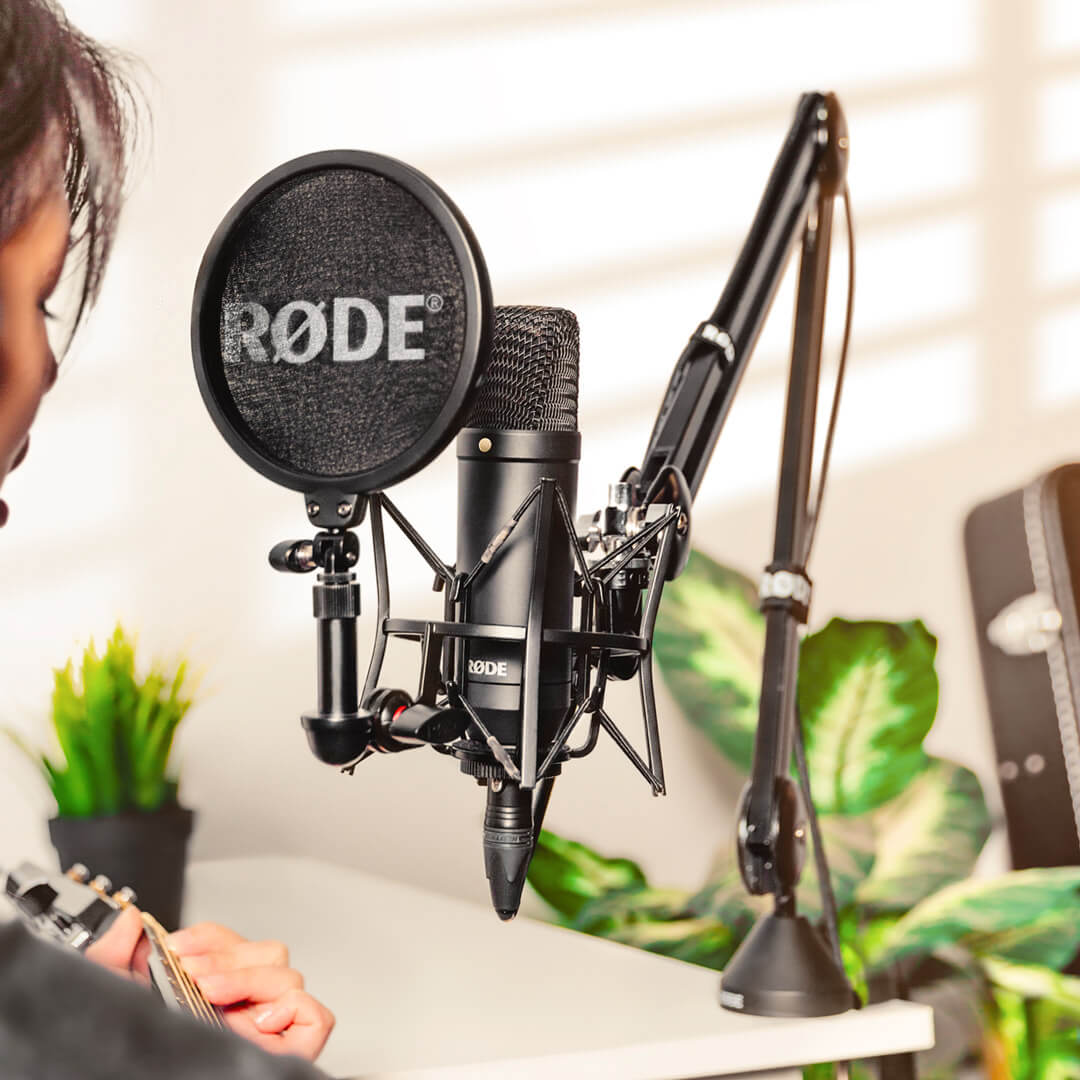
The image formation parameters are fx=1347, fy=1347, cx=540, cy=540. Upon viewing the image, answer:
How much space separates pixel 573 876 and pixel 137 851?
1.16 feet

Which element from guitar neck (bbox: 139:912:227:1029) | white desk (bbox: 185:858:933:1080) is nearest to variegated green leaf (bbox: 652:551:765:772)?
white desk (bbox: 185:858:933:1080)

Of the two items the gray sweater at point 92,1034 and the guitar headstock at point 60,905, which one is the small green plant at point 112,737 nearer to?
the guitar headstock at point 60,905

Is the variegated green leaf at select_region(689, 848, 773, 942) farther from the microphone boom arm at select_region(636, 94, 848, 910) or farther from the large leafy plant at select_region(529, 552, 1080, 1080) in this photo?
the microphone boom arm at select_region(636, 94, 848, 910)

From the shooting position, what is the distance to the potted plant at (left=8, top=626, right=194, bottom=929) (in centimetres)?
98

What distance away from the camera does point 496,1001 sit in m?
0.83

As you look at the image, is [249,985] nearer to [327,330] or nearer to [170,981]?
[170,981]

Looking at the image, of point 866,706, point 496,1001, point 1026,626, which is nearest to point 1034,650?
point 1026,626

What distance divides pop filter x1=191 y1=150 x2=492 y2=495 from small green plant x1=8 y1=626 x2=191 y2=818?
0.66 metres

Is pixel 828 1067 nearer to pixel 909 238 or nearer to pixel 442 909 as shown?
pixel 442 909

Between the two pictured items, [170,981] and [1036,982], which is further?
[1036,982]

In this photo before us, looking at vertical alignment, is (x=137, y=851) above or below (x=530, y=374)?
below

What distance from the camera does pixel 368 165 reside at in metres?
0.37

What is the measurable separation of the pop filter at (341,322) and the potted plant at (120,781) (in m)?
0.65

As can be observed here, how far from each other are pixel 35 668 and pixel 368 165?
0.87 meters
